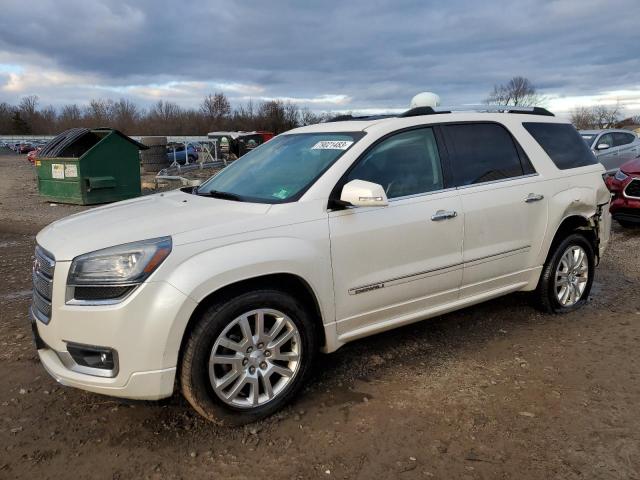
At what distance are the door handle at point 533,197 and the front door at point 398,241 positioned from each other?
81 centimetres

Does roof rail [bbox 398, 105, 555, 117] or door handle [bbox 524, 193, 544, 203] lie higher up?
roof rail [bbox 398, 105, 555, 117]

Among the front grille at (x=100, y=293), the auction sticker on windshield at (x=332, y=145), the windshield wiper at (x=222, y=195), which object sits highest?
the auction sticker on windshield at (x=332, y=145)

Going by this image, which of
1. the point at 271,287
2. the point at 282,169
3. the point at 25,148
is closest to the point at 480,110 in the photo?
the point at 282,169

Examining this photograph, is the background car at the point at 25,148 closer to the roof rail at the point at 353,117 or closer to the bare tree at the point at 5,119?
the bare tree at the point at 5,119

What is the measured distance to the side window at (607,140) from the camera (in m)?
12.2

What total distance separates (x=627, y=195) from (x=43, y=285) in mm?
8452

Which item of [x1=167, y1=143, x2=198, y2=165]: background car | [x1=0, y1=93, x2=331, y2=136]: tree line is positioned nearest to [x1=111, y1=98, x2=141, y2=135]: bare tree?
[x1=0, y1=93, x2=331, y2=136]: tree line

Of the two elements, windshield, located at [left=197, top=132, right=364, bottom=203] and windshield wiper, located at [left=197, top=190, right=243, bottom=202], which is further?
windshield wiper, located at [left=197, top=190, right=243, bottom=202]

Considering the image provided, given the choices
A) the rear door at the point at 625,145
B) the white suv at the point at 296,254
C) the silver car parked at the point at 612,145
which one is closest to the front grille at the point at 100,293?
the white suv at the point at 296,254

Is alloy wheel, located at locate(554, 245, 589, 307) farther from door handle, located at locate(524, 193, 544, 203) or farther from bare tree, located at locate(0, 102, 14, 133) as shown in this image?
bare tree, located at locate(0, 102, 14, 133)

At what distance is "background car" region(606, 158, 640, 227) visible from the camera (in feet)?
27.3

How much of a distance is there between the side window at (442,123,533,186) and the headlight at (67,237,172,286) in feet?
7.34

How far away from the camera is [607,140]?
483 inches

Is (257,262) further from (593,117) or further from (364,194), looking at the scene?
(593,117)
